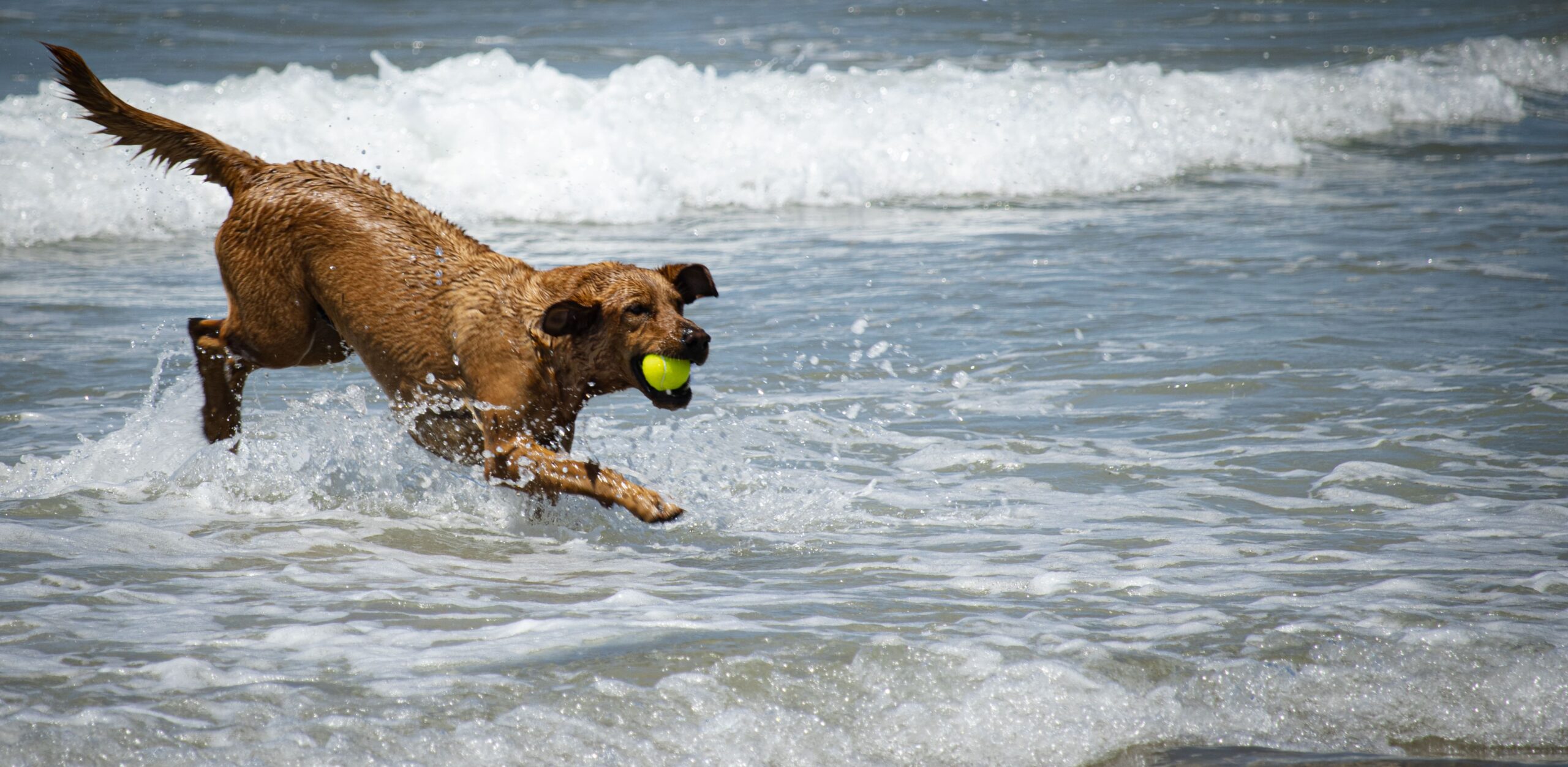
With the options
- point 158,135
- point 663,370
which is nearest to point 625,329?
point 663,370

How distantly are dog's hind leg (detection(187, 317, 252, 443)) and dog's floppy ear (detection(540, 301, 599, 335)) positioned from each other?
1.60 metres

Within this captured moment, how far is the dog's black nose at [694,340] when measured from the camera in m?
4.39

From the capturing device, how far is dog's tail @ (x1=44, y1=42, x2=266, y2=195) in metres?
5.20

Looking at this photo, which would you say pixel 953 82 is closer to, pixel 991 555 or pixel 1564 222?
pixel 1564 222

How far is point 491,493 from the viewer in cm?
496

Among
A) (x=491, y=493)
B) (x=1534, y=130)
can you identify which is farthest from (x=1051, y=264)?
(x=1534, y=130)

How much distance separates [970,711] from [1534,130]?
16.0 metres

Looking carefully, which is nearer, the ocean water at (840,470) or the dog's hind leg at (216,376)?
the ocean water at (840,470)

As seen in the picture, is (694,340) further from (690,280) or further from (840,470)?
(840,470)

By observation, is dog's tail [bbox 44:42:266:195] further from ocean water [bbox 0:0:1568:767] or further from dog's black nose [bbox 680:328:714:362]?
dog's black nose [bbox 680:328:714:362]

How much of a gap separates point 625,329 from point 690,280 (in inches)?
18.2

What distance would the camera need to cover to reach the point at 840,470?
18.6ft

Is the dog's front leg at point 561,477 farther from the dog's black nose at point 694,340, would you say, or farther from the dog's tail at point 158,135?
the dog's tail at point 158,135

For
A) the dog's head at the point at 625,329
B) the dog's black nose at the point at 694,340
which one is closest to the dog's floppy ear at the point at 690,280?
the dog's head at the point at 625,329
